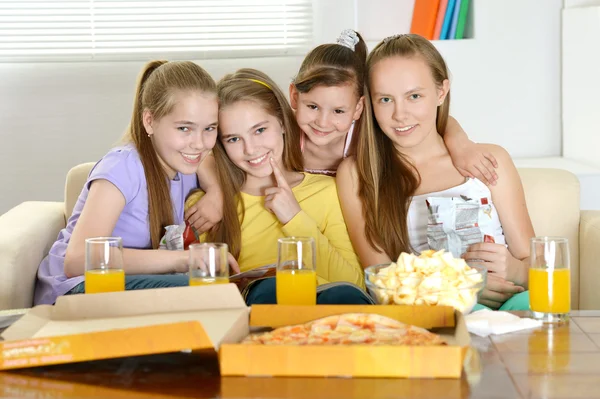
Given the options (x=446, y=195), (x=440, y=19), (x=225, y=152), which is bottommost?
(x=446, y=195)

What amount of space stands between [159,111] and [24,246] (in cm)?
54

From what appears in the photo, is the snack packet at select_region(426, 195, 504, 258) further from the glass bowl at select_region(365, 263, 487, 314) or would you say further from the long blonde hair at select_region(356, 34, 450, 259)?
the glass bowl at select_region(365, 263, 487, 314)

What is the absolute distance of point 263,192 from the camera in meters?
2.52

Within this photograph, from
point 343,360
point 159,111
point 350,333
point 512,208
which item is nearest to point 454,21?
point 512,208

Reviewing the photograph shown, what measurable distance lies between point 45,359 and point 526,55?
9.73 ft

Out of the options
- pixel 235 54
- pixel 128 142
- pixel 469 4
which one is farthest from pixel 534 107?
pixel 128 142

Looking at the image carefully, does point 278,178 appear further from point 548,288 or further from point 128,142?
point 548,288

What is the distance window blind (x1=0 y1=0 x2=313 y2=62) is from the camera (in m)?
3.90

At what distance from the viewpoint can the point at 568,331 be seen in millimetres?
1480

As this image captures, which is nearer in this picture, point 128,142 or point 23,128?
point 128,142

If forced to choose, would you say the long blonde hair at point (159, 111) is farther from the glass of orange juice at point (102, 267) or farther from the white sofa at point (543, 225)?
the glass of orange juice at point (102, 267)

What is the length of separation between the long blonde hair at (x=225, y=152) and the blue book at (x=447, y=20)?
138 centimetres

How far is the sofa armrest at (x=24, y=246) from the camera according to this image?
7.40ft

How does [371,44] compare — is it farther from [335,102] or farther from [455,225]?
[455,225]
